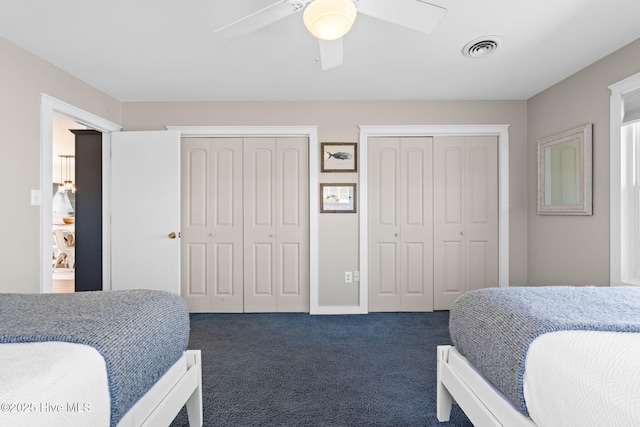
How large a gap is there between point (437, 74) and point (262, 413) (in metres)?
2.89

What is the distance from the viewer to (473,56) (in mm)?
2441

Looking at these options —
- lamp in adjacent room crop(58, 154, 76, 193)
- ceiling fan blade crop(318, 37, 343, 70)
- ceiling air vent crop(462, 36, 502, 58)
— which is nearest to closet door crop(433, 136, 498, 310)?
ceiling air vent crop(462, 36, 502, 58)

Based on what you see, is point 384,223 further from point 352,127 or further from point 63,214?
point 63,214

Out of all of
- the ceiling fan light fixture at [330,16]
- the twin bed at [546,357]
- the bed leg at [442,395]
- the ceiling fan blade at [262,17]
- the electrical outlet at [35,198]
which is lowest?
the bed leg at [442,395]

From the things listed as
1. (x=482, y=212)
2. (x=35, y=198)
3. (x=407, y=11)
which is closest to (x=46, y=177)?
(x=35, y=198)

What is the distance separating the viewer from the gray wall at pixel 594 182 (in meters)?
2.49

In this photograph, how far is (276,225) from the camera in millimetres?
3508

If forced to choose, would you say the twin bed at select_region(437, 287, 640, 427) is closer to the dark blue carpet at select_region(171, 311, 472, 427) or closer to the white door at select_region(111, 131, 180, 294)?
the dark blue carpet at select_region(171, 311, 472, 427)

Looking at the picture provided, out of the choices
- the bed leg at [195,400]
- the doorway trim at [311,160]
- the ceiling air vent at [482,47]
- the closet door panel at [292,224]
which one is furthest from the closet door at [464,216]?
the bed leg at [195,400]

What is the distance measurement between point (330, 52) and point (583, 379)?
1.85 metres

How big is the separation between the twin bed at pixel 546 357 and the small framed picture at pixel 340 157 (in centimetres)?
211

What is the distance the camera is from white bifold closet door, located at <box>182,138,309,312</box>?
350cm

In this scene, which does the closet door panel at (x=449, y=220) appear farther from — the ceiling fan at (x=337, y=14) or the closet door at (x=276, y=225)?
the ceiling fan at (x=337, y=14)

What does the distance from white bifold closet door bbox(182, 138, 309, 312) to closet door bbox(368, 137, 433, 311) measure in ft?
2.50
